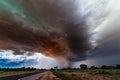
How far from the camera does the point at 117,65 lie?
191000mm

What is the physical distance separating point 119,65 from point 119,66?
1429mm

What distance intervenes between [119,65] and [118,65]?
1.06 m

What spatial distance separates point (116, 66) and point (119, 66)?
3.16m

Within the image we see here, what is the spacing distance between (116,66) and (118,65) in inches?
101

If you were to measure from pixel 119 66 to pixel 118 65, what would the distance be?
1.70 metres

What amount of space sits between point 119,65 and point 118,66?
2.19 m

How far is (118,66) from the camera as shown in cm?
18912

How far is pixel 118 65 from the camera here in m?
191

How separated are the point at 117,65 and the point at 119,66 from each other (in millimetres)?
2485

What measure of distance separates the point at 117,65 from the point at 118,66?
A: 2104 millimetres

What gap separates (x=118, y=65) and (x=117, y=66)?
6.87 ft

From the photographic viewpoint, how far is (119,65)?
625ft

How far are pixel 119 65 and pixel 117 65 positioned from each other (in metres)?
2.11
